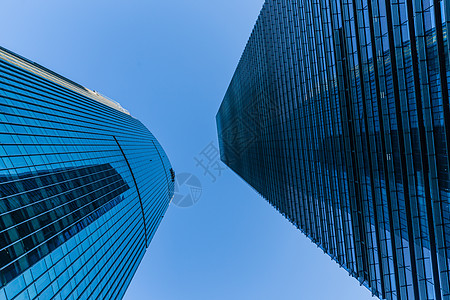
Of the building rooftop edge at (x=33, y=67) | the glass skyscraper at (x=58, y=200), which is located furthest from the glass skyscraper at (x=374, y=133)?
the building rooftop edge at (x=33, y=67)

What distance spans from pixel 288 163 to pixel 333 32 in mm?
31233

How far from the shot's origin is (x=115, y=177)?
237ft

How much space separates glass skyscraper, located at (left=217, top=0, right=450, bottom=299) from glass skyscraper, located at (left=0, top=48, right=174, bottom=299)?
3924cm

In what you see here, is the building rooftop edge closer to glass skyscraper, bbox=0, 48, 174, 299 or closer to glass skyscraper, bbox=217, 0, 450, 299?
glass skyscraper, bbox=0, 48, 174, 299

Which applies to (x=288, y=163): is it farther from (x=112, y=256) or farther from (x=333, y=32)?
(x=112, y=256)

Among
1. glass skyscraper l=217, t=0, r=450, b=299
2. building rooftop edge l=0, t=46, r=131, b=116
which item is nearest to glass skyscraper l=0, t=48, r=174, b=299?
building rooftop edge l=0, t=46, r=131, b=116

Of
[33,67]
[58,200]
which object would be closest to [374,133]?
[58,200]

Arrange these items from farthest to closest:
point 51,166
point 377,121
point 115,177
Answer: point 115,177, point 51,166, point 377,121

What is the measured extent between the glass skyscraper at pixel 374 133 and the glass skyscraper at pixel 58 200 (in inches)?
1545

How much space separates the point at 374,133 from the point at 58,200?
46.7 metres

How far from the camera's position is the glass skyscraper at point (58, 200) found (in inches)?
1182

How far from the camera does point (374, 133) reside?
26500mm

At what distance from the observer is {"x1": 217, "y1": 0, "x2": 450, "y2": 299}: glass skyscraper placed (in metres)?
19.6

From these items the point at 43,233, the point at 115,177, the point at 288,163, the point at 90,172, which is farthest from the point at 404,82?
the point at 115,177
